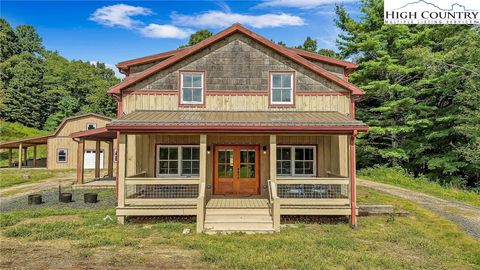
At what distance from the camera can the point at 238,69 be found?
39.4ft

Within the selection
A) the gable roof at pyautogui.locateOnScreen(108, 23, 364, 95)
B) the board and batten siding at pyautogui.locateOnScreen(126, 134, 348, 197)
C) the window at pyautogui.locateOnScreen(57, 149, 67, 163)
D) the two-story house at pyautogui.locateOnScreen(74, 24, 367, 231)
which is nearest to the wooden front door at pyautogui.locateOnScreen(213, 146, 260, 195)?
the two-story house at pyautogui.locateOnScreen(74, 24, 367, 231)

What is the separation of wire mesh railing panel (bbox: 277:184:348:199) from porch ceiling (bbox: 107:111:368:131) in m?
2.21

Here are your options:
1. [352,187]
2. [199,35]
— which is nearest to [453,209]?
[352,187]

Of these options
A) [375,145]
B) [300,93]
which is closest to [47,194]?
[300,93]

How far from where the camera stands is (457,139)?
21453 mm

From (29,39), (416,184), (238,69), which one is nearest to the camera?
(238,69)

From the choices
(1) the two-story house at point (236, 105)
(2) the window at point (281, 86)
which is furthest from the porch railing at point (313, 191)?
(2) the window at point (281, 86)

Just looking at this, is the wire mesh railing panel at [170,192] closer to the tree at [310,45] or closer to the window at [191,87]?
the window at [191,87]

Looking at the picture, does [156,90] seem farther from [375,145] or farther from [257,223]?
[375,145]

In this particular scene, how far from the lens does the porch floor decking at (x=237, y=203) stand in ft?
33.2

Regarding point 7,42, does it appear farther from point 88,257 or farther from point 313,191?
point 313,191

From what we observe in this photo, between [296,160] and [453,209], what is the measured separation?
21.7 feet

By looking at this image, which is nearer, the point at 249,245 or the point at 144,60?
the point at 249,245

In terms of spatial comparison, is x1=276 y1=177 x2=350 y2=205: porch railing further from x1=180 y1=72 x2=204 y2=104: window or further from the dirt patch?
x1=180 y1=72 x2=204 y2=104: window
